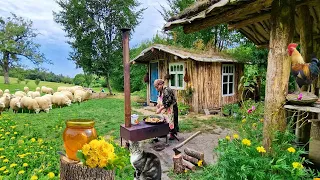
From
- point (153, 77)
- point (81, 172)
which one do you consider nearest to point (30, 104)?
point (153, 77)

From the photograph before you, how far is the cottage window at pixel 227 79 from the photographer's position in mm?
11758

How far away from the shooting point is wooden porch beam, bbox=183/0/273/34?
2717 millimetres

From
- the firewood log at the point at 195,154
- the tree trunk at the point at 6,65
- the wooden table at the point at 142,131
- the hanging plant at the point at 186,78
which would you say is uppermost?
the tree trunk at the point at 6,65

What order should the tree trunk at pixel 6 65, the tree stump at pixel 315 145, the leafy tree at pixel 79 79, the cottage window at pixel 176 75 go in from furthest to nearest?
the leafy tree at pixel 79 79 → the tree trunk at pixel 6 65 → the cottage window at pixel 176 75 → the tree stump at pixel 315 145

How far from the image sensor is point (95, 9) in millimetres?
18391

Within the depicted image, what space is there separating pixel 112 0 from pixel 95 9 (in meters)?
1.67

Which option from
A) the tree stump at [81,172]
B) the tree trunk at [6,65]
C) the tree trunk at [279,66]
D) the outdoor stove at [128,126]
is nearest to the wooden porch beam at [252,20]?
the tree trunk at [279,66]

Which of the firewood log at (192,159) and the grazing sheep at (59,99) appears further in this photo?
the grazing sheep at (59,99)

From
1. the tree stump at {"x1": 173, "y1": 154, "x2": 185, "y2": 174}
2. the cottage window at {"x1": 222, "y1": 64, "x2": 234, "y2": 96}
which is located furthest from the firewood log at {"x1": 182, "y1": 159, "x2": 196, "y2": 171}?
the cottage window at {"x1": 222, "y1": 64, "x2": 234, "y2": 96}

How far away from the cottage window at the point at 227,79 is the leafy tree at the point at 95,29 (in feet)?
34.0

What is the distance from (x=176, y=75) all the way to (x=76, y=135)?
32.7ft

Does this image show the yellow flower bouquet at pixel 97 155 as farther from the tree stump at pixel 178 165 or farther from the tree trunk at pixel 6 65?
the tree trunk at pixel 6 65

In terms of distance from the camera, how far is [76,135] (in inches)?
79.6

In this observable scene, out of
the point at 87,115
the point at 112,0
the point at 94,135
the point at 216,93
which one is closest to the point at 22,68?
the point at 112,0
